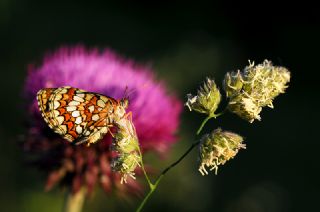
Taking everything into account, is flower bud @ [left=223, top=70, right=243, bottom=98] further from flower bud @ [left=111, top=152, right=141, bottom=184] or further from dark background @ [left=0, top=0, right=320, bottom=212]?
dark background @ [left=0, top=0, right=320, bottom=212]

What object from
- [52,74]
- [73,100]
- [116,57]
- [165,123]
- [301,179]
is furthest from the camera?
[301,179]

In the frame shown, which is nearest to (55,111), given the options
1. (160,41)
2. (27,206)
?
(27,206)

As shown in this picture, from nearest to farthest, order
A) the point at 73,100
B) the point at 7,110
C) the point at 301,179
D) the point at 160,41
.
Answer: the point at 73,100 → the point at 7,110 → the point at 301,179 → the point at 160,41

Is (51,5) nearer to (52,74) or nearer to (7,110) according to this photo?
(7,110)

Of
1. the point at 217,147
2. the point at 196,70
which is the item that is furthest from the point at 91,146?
the point at 196,70

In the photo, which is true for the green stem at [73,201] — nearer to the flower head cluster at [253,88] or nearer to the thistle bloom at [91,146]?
the thistle bloom at [91,146]

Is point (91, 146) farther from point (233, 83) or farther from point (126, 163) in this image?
point (233, 83)
